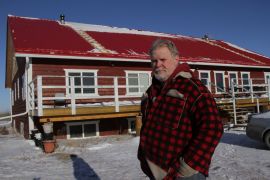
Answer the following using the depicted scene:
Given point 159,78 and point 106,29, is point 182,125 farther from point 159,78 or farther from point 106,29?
point 106,29

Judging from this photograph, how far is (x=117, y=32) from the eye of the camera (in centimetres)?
2053

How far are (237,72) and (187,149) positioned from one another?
61.7ft

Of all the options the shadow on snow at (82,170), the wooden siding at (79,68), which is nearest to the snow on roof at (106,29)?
the wooden siding at (79,68)

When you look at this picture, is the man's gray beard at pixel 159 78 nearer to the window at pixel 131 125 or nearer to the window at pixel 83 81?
the window at pixel 83 81

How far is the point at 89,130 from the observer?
14219 millimetres

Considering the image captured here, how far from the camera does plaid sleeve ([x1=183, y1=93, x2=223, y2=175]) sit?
7.54 ft

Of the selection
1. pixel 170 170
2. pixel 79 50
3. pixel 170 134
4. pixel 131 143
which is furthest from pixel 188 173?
pixel 79 50

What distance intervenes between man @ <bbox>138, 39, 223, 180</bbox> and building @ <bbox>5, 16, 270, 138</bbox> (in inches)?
362

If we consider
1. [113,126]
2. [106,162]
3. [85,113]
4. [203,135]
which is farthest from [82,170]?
[113,126]

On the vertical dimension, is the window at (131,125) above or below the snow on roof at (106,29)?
below

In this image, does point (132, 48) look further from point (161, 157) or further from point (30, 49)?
point (161, 157)

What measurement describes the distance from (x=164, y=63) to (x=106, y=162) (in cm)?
607

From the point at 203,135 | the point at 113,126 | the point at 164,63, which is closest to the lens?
the point at 203,135

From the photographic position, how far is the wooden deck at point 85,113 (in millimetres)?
11297
